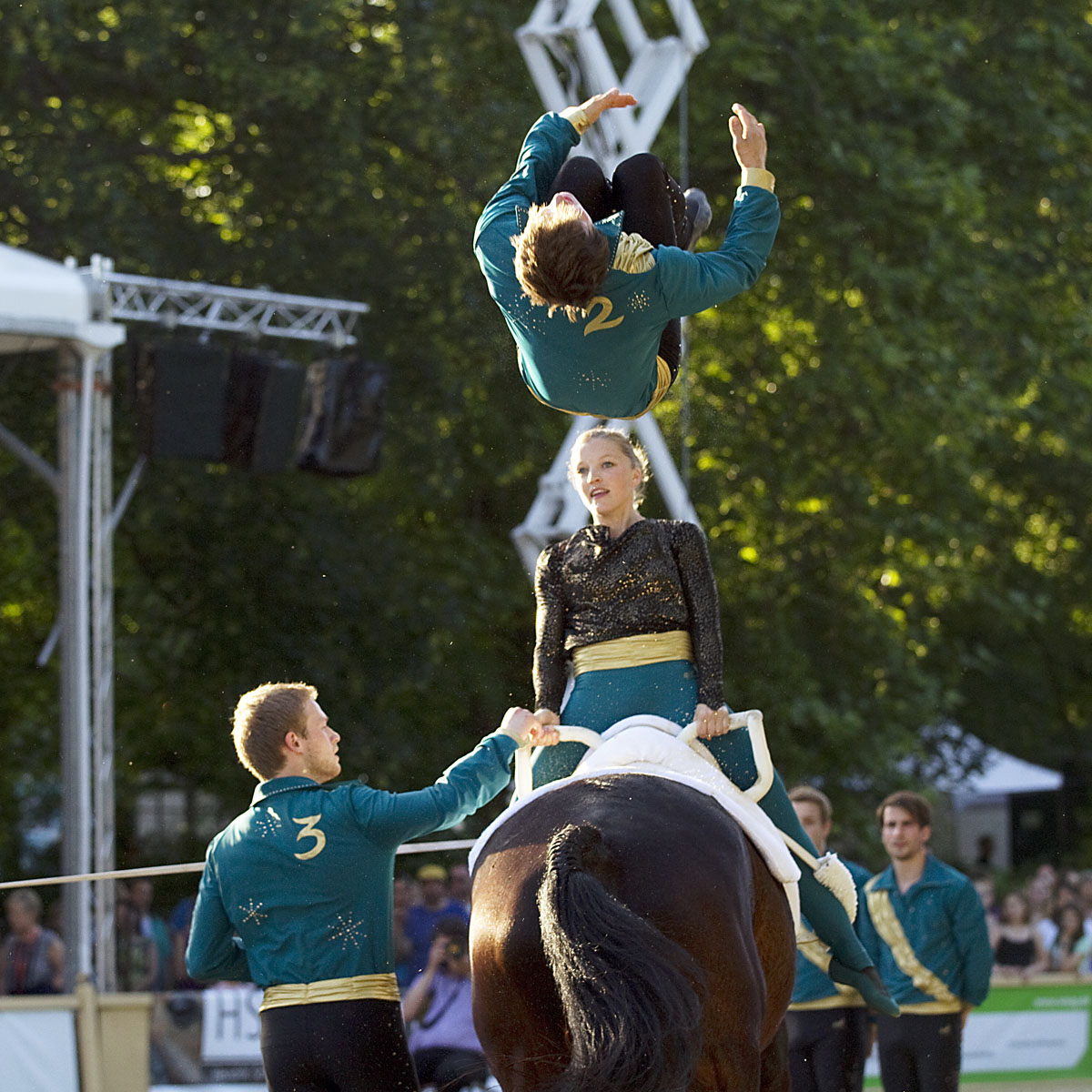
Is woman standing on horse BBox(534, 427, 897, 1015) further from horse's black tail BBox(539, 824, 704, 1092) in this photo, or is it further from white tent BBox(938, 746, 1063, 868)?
white tent BBox(938, 746, 1063, 868)

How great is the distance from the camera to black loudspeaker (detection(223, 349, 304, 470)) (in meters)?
10.8

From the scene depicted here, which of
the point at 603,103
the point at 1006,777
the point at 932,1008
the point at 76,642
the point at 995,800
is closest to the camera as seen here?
the point at 603,103

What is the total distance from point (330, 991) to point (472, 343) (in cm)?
957

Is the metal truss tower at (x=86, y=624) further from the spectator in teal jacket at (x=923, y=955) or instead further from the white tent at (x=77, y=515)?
the spectator in teal jacket at (x=923, y=955)

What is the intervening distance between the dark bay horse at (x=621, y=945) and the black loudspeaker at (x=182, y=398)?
291 inches

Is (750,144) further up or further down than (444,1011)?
further up

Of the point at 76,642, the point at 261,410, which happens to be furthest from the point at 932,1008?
the point at 261,410

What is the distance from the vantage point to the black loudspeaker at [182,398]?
10555 millimetres

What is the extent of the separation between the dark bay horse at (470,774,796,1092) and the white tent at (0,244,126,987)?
543cm

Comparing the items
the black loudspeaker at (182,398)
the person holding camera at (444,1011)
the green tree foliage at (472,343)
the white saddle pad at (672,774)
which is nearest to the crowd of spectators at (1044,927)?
the green tree foliage at (472,343)

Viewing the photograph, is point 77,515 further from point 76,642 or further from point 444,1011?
point 444,1011

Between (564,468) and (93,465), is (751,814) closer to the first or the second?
(564,468)

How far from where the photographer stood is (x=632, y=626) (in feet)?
13.7

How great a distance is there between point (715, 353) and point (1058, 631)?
19.2 ft
